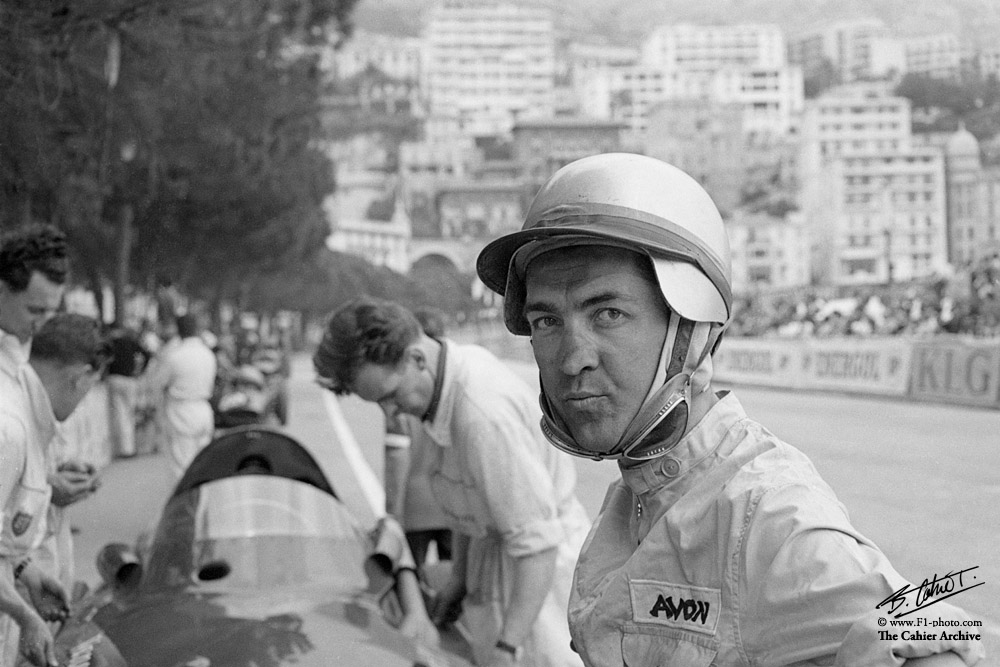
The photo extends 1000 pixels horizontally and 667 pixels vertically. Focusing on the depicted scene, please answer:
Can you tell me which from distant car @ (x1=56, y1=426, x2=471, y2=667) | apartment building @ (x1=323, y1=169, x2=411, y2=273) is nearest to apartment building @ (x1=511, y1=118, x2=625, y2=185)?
apartment building @ (x1=323, y1=169, x2=411, y2=273)

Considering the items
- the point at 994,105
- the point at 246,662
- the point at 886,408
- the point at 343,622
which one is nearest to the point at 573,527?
the point at 343,622

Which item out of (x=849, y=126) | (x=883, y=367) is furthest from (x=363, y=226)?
(x=849, y=126)

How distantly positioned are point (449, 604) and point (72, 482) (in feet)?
5.18

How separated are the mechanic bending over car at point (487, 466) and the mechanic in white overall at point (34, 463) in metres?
0.89

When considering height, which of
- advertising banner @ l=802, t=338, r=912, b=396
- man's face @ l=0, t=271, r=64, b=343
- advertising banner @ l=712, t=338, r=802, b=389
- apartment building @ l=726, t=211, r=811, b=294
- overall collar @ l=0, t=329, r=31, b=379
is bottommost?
apartment building @ l=726, t=211, r=811, b=294

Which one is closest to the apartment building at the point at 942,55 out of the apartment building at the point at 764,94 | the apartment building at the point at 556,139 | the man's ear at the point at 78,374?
the man's ear at the point at 78,374

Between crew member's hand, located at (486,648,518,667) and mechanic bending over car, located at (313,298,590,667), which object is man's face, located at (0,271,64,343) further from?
crew member's hand, located at (486,648,518,667)

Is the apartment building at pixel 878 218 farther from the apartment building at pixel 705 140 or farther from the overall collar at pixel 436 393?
the overall collar at pixel 436 393

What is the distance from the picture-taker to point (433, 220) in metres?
70.0

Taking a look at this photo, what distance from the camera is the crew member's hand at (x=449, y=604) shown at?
4.81 metres

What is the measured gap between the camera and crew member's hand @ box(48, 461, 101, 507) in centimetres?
495

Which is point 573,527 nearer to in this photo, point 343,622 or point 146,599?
point 343,622

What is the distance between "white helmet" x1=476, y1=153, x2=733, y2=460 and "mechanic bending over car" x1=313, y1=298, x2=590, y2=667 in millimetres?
1891

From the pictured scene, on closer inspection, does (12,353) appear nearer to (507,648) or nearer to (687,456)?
(507,648)
